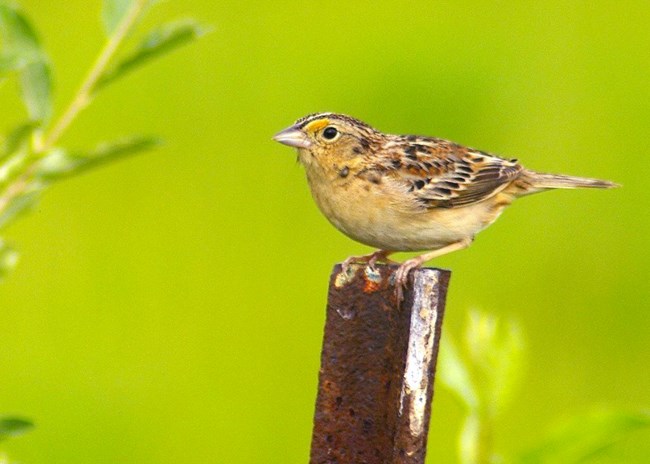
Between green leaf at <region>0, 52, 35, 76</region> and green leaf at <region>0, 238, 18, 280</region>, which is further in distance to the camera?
green leaf at <region>0, 238, 18, 280</region>

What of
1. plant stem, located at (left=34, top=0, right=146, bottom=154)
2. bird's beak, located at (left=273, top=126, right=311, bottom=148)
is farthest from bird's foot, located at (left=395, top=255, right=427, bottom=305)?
bird's beak, located at (left=273, top=126, right=311, bottom=148)

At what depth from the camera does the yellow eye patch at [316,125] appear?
5.84 meters

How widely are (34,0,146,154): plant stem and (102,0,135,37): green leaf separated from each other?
0.01 m

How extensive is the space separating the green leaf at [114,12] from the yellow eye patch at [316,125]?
2.64m

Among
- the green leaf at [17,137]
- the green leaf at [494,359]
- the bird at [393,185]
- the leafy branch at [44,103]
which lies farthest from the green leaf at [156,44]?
the bird at [393,185]

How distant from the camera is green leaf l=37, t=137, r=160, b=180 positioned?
2982 millimetres

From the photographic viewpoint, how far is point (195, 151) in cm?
1155

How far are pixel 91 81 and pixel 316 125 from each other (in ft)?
9.19

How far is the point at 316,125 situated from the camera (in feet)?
19.2

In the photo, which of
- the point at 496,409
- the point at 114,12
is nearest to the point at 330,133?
the point at 496,409

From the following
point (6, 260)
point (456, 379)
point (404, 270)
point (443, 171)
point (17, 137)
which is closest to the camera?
point (17, 137)

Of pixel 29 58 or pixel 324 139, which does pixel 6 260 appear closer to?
pixel 29 58

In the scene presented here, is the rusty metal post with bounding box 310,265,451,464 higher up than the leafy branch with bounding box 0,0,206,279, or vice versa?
the leafy branch with bounding box 0,0,206,279

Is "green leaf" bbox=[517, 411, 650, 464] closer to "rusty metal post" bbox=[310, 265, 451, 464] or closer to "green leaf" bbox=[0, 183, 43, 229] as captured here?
"rusty metal post" bbox=[310, 265, 451, 464]
